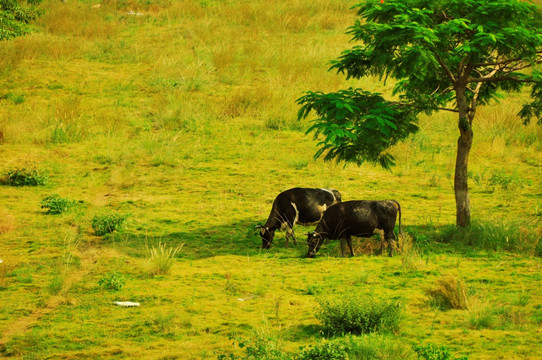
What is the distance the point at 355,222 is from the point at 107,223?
5.39 metres

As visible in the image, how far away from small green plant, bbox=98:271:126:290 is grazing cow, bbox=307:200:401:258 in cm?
375

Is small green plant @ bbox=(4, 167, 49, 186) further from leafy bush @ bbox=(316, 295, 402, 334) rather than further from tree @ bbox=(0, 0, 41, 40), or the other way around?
leafy bush @ bbox=(316, 295, 402, 334)

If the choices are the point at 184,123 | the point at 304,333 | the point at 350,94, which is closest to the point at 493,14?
the point at 350,94

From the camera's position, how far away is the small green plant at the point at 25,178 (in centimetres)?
1747

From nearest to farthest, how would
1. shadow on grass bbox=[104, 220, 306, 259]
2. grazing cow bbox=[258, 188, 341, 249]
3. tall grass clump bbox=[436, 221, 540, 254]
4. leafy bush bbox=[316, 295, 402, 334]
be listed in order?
leafy bush bbox=[316, 295, 402, 334] → tall grass clump bbox=[436, 221, 540, 254] → shadow on grass bbox=[104, 220, 306, 259] → grazing cow bbox=[258, 188, 341, 249]

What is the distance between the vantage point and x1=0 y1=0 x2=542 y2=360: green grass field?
9.08 meters

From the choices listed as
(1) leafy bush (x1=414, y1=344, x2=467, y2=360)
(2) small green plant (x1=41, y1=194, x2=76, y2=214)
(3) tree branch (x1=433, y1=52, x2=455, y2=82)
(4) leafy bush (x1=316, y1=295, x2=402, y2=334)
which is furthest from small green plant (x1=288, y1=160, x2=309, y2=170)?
(1) leafy bush (x1=414, y1=344, x2=467, y2=360)

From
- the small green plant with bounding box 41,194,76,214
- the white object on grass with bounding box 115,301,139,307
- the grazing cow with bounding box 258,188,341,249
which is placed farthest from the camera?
the small green plant with bounding box 41,194,76,214

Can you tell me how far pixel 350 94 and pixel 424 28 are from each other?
6.84ft

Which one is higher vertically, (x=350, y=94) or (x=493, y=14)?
(x=493, y=14)

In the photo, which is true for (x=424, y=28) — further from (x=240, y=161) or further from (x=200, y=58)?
(x=200, y=58)

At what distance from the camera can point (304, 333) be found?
8.96m

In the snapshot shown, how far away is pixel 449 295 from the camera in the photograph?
375 inches

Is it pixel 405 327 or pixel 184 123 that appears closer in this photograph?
pixel 405 327
